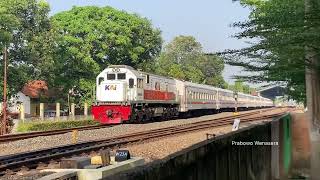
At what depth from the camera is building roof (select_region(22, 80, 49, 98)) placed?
201 ft

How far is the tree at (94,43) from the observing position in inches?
2413

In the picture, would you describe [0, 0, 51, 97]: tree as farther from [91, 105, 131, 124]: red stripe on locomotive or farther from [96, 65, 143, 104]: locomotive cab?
[91, 105, 131, 124]: red stripe on locomotive

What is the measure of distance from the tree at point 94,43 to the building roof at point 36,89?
2136 mm

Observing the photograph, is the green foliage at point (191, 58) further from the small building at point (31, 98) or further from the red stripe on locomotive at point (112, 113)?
the red stripe on locomotive at point (112, 113)

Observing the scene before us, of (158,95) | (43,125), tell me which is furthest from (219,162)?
(43,125)

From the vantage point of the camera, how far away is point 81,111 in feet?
211

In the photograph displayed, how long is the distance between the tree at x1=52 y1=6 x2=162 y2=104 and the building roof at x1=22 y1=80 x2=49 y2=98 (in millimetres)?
2136

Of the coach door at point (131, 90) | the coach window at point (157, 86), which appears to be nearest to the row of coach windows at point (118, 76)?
the coach door at point (131, 90)

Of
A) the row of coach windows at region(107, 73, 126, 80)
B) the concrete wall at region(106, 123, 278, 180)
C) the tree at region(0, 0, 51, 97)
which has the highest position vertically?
the tree at region(0, 0, 51, 97)

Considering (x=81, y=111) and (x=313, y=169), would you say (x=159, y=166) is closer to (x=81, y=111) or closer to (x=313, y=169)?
(x=313, y=169)

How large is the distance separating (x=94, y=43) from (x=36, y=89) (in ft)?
34.5

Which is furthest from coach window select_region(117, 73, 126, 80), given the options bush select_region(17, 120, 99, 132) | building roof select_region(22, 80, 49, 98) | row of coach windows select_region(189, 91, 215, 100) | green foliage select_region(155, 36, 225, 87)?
green foliage select_region(155, 36, 225, 87)

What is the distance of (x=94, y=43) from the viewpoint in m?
66.0

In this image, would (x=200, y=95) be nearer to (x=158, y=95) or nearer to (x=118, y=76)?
(x=158, y=95)
